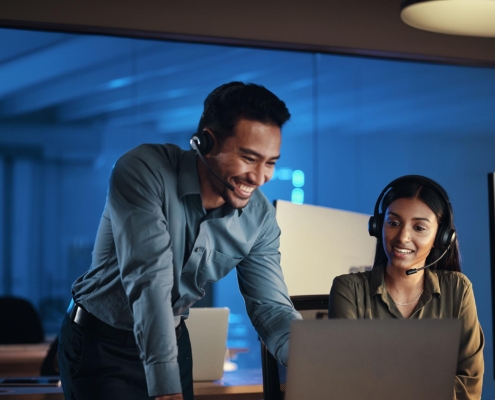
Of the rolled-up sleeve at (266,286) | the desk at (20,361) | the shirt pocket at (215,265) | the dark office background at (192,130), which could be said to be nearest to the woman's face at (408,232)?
the rolled-up sleeve at (266,286)

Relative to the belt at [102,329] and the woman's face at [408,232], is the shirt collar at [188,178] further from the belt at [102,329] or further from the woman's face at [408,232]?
the woman's face at [408,232]

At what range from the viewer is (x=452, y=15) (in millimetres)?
2324

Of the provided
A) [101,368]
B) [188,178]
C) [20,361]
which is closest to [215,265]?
[188,178]

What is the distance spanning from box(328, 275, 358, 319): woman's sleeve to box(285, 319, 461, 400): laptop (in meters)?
0.70

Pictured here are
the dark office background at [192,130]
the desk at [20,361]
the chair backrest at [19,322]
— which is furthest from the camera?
the dark office background at [192,130]

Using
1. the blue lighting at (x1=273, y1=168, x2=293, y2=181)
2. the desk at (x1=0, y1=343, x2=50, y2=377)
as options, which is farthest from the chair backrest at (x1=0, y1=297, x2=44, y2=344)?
the blue lighting at (x1=273, y1=168, x2=293, y2=181)

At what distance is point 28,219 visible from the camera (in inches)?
145

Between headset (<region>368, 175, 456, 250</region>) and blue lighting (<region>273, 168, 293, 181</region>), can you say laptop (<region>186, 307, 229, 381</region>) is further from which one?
blue lighting (<region>273, 168, 293, 181</region>)

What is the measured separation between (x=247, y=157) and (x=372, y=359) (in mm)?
503

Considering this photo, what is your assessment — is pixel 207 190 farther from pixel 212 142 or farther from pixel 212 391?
pixel 212 391

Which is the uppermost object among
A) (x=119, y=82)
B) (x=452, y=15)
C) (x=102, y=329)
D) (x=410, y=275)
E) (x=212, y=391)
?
(x=119, y=82)

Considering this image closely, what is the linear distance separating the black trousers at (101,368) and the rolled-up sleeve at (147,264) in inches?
10.8

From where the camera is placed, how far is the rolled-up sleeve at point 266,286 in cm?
164

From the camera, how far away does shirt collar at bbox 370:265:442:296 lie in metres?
1.99
